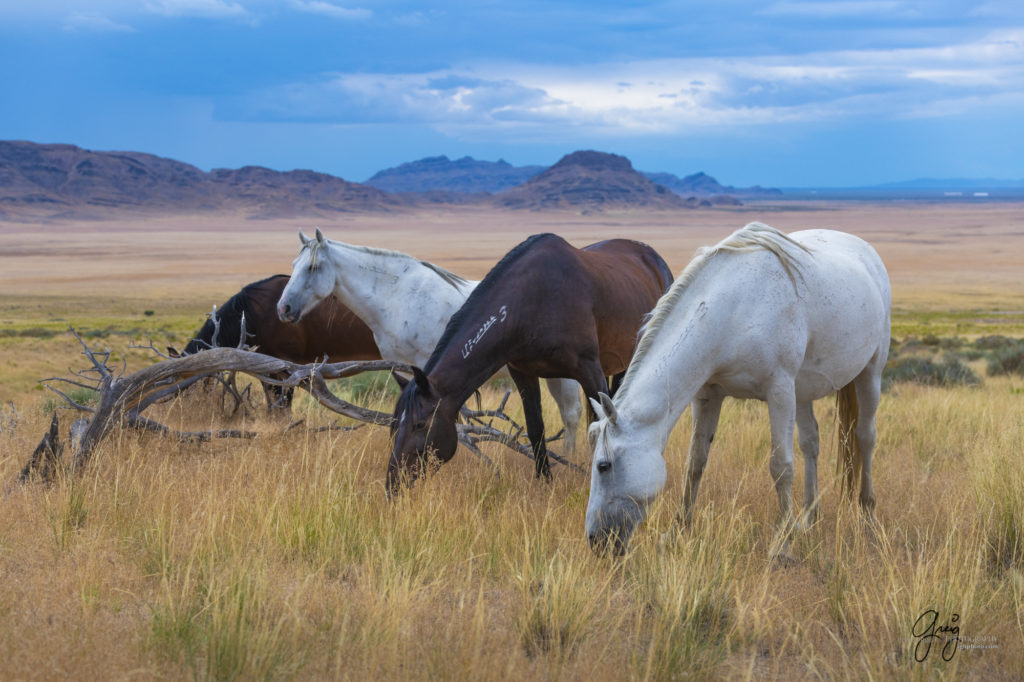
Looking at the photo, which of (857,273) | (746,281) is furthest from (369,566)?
(857,273)

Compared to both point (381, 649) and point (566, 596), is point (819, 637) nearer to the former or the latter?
point (566, 596)

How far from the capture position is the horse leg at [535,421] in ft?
20.8

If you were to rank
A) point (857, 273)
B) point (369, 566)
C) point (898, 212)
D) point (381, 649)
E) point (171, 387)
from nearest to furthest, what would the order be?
point (381, 649) → point (369, 566) → point (857, 273) → point (171, 387) → point (898, 212)

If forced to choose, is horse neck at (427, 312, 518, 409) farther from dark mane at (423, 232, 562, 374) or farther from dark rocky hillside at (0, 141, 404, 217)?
dark rocky hillside at (0, 141, 404, 217)

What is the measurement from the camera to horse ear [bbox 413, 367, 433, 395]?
210 inches

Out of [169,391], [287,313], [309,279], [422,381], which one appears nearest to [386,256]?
[309,279]

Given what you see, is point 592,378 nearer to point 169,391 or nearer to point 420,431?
point 420,431

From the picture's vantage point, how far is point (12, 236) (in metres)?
119

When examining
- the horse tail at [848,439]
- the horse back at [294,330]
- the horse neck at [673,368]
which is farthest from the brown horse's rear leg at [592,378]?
the horse back at [294,330]

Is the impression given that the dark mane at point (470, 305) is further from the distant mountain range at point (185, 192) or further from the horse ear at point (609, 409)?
the distant mountain range at point (185, 192)

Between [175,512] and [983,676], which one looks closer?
[983,676]

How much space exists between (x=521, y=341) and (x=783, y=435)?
5.70ft

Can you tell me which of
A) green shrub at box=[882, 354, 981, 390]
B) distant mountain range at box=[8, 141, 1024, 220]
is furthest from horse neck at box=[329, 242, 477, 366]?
distant mountain range at box=[8, 141, 1024, 220]

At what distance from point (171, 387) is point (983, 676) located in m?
5.24
